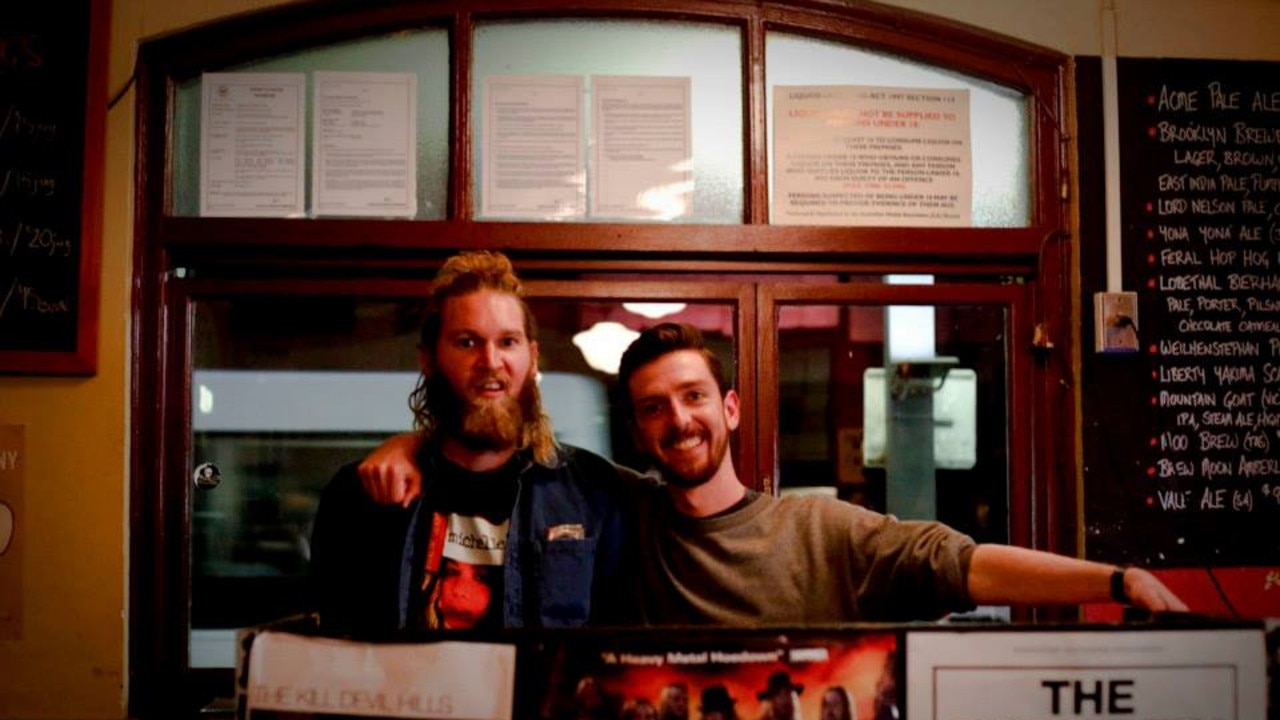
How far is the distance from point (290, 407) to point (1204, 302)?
9.68 ft

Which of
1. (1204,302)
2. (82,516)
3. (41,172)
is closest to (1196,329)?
(1204,302)

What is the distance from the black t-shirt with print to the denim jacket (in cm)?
2

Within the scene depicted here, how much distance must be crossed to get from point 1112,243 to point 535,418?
1.96 metres

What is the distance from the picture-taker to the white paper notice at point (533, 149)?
3.09 metres

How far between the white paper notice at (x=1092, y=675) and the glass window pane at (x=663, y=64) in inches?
72.8

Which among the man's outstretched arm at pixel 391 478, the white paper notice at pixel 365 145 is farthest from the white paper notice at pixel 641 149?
the man's outstretched arm at pixel 391 478

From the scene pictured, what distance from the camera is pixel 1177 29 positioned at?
3.19 meters

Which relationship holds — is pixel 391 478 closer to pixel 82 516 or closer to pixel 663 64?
pixel 82 516

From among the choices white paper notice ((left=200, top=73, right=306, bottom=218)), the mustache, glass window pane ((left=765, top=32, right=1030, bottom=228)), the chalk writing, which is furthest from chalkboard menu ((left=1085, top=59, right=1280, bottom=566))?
white paper notice ((left=200, top=73, right=306, bottom=218))

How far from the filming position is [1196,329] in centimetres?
311

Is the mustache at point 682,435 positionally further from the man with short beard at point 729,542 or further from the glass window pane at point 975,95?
the glass window pane at point 975,95

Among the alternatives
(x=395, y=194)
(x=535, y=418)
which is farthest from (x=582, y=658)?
(x=395, y=194)

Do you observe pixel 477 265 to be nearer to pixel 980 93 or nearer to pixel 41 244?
pixel 41 244

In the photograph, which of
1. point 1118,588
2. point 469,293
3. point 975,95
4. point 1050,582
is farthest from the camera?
point 975,95
